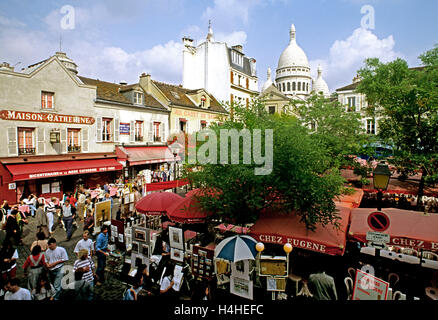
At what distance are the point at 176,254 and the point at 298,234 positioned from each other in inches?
130

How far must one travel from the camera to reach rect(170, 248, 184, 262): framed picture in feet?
23.6

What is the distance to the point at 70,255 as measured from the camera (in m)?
9.20

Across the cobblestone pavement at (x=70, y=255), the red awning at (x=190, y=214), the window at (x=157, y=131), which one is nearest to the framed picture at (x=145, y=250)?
the cobblestone pavement at (x=70, y=255)

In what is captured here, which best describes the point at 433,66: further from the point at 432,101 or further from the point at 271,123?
the point at 271,123

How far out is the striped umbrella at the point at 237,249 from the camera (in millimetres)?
5918

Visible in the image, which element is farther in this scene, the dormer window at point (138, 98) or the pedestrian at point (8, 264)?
the dormer window at point (138, 98)

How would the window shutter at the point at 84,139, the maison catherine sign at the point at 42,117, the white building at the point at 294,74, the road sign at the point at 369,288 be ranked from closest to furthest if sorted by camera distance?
1. the road sign at the point at 369,288
2. the maison catherine sign at the point at 42,117
3. the window shutter at the point at 84,139
4. the white building at the point at 294,74

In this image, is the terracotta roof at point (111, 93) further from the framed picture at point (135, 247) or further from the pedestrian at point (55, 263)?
the pedestrian at point (55, 263)

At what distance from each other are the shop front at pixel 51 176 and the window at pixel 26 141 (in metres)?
0.76

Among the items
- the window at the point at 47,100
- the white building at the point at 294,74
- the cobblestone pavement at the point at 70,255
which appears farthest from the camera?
the white building at the point at 294,74

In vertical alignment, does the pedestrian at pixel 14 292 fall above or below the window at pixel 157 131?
below

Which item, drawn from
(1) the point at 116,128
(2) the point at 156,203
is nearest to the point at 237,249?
(2) the point at 156,203

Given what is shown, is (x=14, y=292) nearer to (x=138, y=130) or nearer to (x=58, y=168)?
(x=58, y=168)
